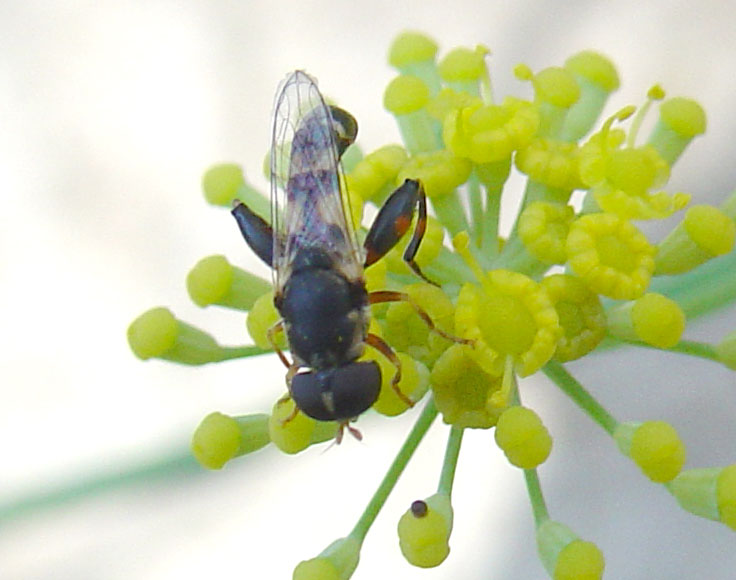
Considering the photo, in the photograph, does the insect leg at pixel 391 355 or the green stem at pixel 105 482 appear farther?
the green stem at pixel 105 482

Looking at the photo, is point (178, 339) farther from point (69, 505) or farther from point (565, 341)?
point (69, 505)

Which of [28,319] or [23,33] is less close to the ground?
[23,33]

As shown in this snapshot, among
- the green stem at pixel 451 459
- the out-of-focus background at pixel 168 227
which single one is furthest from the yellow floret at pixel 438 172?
the out-of-focus background at pixel 168 227

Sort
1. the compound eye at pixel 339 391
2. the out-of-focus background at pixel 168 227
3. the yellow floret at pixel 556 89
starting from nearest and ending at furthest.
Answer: the compound eye at pixel 339 391 < the yellow floret at pixel 556 89 < the out-of-focus background at pixel 168 227

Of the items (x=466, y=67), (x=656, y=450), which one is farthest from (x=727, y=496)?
(x=466, y=67)

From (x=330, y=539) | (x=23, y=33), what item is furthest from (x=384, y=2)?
(x=330, y=539)

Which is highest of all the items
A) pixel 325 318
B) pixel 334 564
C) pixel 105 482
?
pixel 325 318

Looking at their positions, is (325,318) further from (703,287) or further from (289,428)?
(703,287)

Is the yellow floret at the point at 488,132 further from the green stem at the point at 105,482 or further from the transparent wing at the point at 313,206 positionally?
the green stem at the point at 105,482
